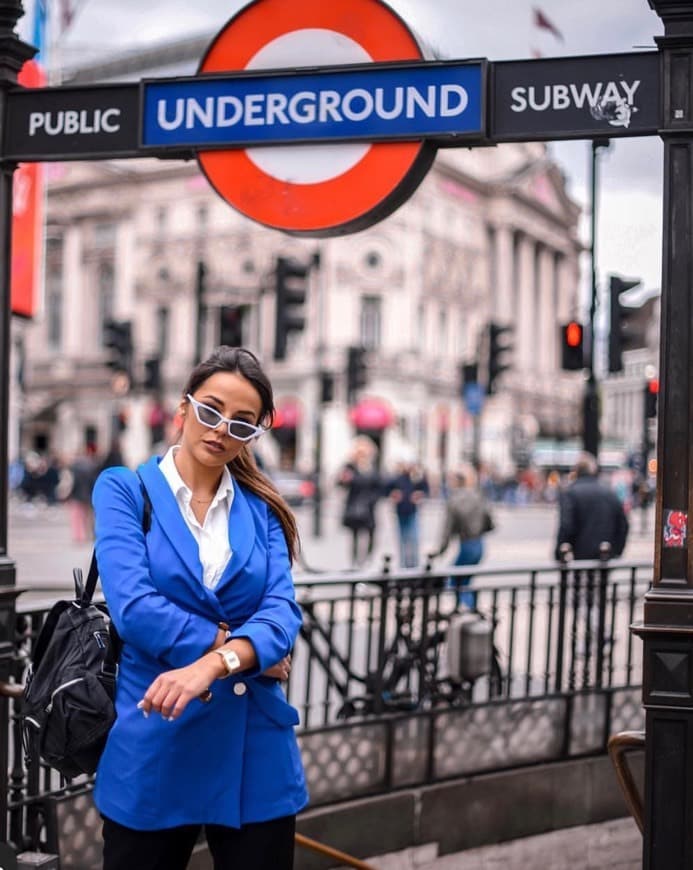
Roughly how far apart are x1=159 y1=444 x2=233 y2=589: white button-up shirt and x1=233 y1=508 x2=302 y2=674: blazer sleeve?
0.36ft

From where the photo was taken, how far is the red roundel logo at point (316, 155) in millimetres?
3674

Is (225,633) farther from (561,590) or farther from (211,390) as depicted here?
(561,590)

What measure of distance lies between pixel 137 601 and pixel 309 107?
5.87 feet

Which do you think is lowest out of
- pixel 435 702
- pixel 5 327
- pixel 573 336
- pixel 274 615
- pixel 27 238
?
pixel 435 702

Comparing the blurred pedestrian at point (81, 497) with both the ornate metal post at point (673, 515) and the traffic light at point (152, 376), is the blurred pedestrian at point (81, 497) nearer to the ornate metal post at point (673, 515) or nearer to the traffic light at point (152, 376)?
the traffic light at point (152, 376)

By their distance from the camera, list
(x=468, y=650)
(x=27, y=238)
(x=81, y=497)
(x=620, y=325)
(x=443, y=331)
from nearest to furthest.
Answer: (x=468, y=650)
(x=27, y=238)
(x=620, y=325)
(x=81, y=497)
(x=443, y=331)

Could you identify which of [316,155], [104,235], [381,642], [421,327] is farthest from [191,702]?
[104,235]

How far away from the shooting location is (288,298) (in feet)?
53.4

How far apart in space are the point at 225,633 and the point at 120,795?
40cm

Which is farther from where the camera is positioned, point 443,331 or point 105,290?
point 105,290

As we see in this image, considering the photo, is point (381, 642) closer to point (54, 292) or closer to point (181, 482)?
point (181, 482)

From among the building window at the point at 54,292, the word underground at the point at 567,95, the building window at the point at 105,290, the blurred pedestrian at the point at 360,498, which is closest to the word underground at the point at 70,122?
the word underground at the point at 567,95

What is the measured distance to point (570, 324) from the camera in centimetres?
1455

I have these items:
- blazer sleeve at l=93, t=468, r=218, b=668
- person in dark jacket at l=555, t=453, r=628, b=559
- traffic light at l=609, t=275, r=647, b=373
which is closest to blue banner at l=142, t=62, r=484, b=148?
blazer sleeve at l=93, t=468, r=218, b=668
